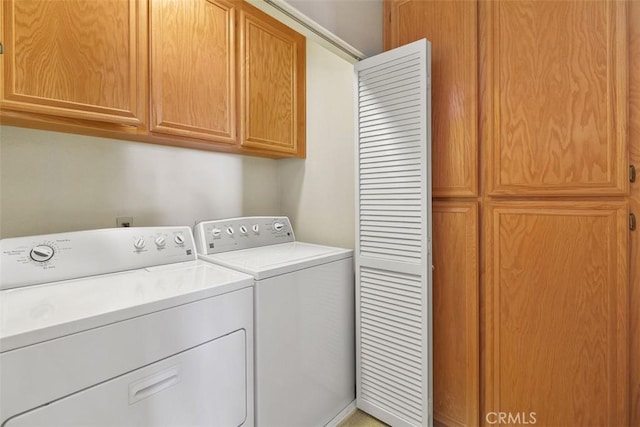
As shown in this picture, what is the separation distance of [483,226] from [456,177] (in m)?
Result: 0.28

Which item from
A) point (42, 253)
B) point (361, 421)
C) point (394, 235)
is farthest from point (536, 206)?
point (42, 253)

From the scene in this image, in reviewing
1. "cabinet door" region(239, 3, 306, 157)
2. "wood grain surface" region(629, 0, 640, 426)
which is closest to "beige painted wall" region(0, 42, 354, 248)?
"cabinet door" region(239, 3, 306, 157)

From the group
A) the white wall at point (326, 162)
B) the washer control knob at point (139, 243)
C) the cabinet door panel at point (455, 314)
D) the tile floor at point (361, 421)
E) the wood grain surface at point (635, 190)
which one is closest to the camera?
the wood grain surface at point (635, 190)

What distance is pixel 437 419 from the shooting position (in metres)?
1.66

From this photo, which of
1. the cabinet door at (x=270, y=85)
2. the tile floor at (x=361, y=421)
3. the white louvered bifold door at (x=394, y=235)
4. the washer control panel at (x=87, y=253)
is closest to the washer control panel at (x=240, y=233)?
the washer control panel at (x=87, y=253)

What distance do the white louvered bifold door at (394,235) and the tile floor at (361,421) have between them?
0.16ft

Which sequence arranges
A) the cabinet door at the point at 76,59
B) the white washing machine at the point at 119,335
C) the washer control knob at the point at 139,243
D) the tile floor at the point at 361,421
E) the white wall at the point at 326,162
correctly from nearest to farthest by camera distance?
the white washing machine at the point at 119,335 < the cabinet door at the point at 76,59 < the washer control knob at the point at 139,243 < the tile floor at the point at 361,421 < the white wall at the point at 326,162

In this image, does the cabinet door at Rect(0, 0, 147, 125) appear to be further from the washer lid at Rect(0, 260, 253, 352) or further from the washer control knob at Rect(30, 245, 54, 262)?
the washer lid at Rect(0, 260, 253, 352)

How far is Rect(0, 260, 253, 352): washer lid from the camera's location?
798 mm

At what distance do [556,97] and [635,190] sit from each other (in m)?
0.49

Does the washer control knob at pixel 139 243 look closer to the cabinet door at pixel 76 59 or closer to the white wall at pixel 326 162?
the cabinet door at pixel 76 59

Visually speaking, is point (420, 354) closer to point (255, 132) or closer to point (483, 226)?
point (483, 226)

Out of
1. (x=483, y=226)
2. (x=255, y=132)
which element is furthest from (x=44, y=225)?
Answer: (x=483, y=226)

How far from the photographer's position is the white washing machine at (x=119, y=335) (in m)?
0.79
